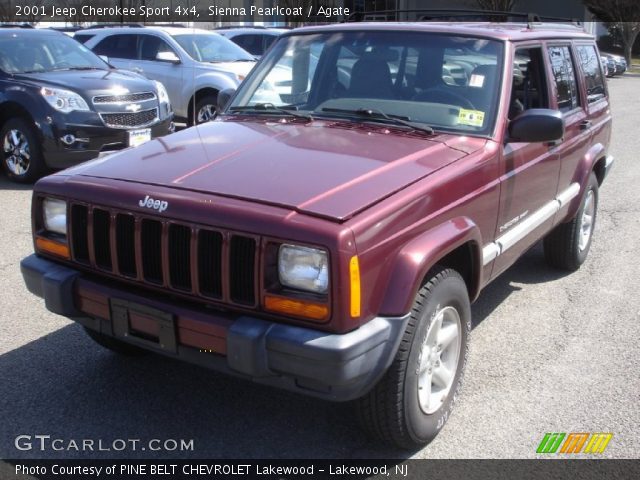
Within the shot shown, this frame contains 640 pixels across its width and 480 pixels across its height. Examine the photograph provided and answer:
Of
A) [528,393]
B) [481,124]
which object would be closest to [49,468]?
[528,393]

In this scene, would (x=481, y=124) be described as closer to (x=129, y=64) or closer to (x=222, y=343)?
(x=222, y=343)

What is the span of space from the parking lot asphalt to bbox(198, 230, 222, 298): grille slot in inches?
33.4

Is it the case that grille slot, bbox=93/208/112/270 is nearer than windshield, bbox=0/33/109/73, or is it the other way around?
grille slot, bbox=93/208/112/270

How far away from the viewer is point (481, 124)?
3.85 metres

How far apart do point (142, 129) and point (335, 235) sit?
6693 mm

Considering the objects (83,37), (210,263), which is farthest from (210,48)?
(210,263)

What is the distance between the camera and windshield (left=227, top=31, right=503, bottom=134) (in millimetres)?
3947

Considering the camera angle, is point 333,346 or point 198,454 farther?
point 198,454

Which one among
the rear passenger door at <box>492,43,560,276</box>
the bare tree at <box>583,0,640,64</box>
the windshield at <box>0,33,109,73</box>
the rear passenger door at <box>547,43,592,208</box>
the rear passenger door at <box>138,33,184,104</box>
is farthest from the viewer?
the bare tree at <box>583,0,640,64</box>

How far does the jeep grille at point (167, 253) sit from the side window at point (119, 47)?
997 cm

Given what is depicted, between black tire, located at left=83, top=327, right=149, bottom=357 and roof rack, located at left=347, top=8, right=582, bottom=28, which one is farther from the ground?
roof rack, located at left=347, top=8, right=582, bottom=28

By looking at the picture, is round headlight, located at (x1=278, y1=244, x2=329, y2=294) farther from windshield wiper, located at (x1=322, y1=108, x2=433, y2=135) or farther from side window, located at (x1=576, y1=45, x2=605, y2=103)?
side window, located at (x1=576, y1=45, x2=605, y2=103)

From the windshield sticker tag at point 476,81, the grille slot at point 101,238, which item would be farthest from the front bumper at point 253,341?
the windshield sticker tag at point 476,81

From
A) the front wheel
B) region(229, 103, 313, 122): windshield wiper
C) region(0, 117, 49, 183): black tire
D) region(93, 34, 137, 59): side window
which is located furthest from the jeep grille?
region(93, 34, 137, 59): side window
